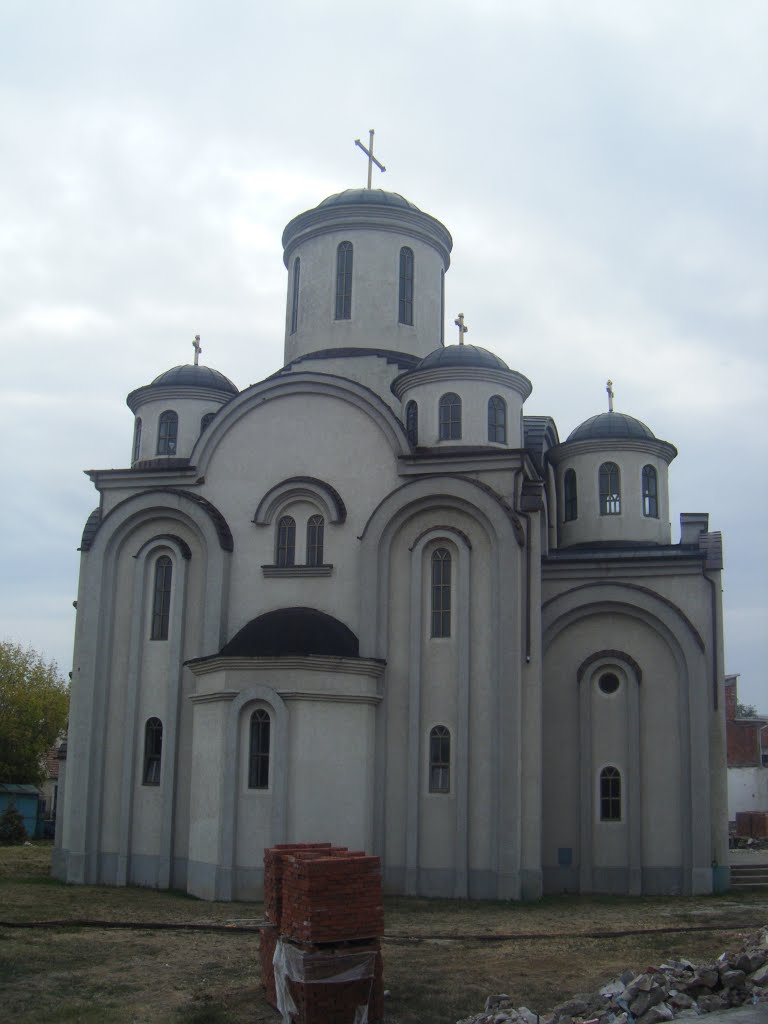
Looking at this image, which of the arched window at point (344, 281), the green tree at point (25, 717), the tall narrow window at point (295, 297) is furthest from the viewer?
the green tree at point (25, 717)

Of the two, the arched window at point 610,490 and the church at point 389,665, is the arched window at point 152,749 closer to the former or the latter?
the church at point 389,665

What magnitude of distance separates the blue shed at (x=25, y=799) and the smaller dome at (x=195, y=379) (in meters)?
22.7

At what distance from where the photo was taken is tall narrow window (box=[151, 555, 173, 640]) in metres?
23.2

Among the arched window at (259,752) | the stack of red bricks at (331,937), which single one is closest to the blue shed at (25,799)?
the arched window at (259,752)

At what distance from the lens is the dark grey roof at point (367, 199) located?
27.4 m

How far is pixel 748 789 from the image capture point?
152 feet

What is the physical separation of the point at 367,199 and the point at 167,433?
7.63 m

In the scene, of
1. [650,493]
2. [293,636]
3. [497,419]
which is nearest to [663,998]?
[293,636]

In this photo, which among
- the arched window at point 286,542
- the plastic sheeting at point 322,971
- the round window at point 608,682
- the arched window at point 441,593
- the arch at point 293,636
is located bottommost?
the plastic sheeting at point 322,971

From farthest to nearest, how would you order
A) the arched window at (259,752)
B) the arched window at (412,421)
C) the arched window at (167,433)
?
the arched window at (167,433), the arched window at (412,421), the arched window at (259,752)

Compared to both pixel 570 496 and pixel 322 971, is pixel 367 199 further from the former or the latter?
pixel 322 971

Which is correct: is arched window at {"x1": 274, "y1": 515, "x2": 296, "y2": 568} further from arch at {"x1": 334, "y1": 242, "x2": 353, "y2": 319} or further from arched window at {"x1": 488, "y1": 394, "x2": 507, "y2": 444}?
arch at {"x1": 334, "y1": 242, "x2": 353, "y2": 319}

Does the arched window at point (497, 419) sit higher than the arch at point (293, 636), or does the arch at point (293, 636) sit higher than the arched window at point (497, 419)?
the arched window at point (497, 419)

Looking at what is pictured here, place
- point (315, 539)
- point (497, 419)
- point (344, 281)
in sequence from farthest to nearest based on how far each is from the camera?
point (344, 281) → point (497, 419) → point (315, 539)
